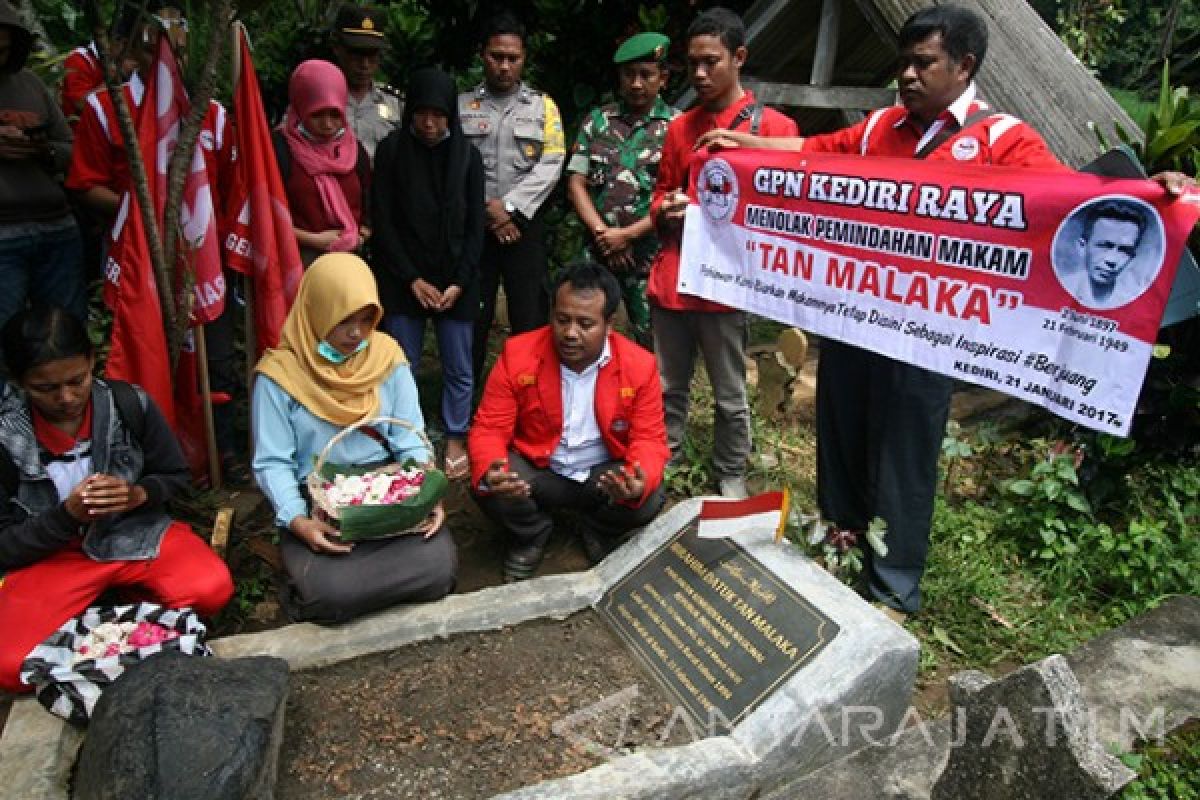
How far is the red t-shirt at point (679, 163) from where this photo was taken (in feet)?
12.6

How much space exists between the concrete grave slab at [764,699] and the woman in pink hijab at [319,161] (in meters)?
1.99

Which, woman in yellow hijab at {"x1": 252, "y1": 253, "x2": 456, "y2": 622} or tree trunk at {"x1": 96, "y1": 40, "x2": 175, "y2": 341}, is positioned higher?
tree trunk at {"x1": 96, "y1": 40, "x2": 175, "y2": 341}

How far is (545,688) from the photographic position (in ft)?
9.36

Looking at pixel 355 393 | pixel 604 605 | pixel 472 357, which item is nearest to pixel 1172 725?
pixel 604 605

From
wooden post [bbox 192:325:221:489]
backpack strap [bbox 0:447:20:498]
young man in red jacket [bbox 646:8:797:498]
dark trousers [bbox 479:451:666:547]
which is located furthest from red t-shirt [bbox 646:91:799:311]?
backpack strap [bbox 0:447:20:498]

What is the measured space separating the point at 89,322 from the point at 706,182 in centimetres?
358

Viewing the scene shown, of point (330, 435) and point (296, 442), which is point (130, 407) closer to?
point (296, 442)

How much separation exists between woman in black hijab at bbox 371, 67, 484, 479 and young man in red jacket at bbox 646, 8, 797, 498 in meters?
0.91

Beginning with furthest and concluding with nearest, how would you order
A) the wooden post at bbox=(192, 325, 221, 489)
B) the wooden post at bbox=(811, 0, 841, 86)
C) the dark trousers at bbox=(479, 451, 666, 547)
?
the wooden post at bbox=(811, 0, 841, 86) → the wooden post at bbox=(192, 325, 221, 489) → the dark trousers at bbox=(479, 451, 666, 547)

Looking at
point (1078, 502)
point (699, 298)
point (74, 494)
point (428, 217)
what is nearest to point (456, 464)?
point (428, 217)

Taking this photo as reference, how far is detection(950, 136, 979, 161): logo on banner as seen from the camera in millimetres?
2977

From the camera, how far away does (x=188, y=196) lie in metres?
3.64

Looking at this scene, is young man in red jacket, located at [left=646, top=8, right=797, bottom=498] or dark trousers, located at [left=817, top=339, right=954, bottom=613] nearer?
dark trousers, located at [left=817, top=339, right=954, bottom=613]

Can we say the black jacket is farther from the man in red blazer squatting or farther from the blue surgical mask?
the blue surgical mask
